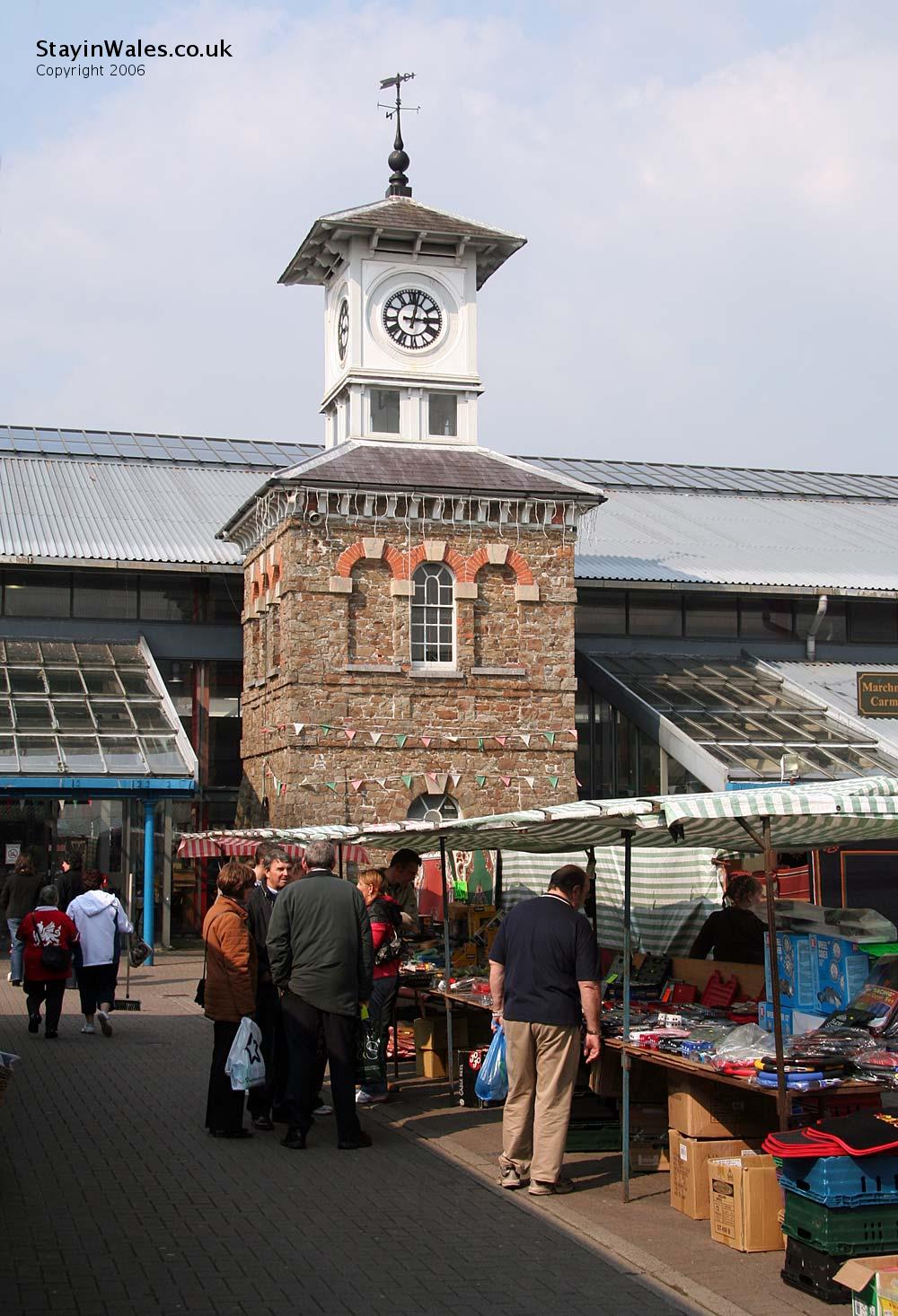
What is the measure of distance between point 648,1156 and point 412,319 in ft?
66.9

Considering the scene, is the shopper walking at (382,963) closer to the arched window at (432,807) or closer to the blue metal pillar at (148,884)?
the blue metal pillar at (148,884)

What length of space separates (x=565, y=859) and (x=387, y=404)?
33.7ft

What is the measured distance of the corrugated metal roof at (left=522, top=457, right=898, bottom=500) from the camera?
4097 cm

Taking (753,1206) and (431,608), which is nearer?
(753,1206)

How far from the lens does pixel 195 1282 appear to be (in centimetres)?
731

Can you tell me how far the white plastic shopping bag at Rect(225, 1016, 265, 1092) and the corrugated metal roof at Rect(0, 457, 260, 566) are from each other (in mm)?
19742

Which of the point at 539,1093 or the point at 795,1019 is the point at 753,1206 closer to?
the point at 539,1093

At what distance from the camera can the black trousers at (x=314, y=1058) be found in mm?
10547

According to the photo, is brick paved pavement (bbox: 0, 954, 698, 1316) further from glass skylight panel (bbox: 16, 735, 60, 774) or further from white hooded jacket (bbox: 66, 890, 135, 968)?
glass skylight panel (bbox: 16, 735, 60, 774)

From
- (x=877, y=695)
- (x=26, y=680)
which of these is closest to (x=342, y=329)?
(x=26, y=680)

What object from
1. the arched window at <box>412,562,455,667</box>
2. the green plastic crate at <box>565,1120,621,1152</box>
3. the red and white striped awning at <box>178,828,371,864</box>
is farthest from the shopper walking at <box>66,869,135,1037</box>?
the arched window at <box>412,562,455,667</box>

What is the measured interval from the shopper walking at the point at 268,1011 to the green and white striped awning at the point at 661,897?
7022 millimetres

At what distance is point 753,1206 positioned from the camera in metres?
8.03

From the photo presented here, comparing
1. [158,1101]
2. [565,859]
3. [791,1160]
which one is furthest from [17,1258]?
[565,859]
